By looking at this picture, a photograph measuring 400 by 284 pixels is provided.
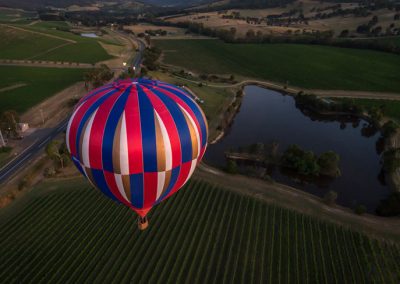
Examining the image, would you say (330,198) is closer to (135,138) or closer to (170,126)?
(170,126)

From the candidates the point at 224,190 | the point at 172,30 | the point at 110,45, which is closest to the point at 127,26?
the point at 172,30

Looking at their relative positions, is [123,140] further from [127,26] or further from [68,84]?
[127,26]

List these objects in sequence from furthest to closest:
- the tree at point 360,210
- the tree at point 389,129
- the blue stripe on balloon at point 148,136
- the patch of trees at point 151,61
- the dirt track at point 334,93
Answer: the patch of trees at point 151,61, the dirt track at point 334,93, the tree at point 389,129, the tree at point 360,210, the blue stripe on balloon at point 148,136

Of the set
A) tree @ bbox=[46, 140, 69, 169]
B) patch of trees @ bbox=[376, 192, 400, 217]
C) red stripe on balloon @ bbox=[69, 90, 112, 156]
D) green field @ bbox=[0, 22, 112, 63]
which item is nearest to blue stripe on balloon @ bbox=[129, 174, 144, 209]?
red stripe on balloon @ bbox=[69, 90, 112, 156]

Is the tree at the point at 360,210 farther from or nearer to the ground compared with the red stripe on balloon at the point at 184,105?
nearer to the ground

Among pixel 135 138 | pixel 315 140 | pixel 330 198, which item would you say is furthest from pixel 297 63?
pixel 135 138

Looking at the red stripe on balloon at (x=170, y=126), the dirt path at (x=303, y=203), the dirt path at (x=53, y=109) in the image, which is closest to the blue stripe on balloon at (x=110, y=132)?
the red stripe on balloon at (x=170, y=126)

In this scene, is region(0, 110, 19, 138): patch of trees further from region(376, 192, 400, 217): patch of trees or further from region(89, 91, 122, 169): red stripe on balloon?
region(376, 192, 400, 217): patch of trees

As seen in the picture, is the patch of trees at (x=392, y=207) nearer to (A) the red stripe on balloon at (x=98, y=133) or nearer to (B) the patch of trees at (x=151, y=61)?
(A) the red stripe on balloon at (x=98, y=133)
